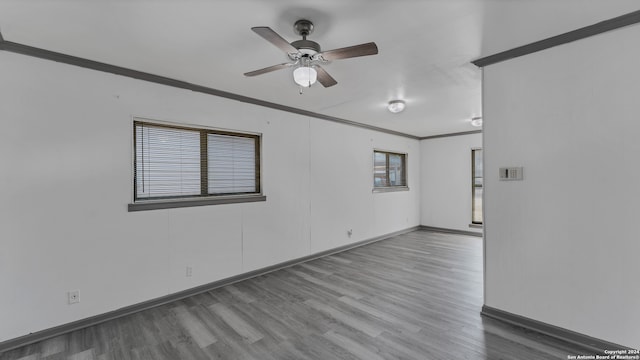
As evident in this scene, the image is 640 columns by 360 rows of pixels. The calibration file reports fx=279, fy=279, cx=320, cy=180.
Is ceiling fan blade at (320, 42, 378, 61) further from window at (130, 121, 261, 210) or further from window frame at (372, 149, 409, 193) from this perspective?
window frame at (372, 149, 409, 193)

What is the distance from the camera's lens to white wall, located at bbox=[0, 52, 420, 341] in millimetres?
2383

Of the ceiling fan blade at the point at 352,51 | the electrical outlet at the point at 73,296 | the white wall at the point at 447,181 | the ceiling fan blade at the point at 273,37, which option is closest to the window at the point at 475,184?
Result: the white wall at the point at 447,181

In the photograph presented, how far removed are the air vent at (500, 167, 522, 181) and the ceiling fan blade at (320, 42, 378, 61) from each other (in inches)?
68.4

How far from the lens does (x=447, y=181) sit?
7184 millimetres

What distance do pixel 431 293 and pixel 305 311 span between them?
5.07ft

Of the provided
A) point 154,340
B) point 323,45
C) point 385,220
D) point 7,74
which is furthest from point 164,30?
point 385,220

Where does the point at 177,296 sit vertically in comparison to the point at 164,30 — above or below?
below

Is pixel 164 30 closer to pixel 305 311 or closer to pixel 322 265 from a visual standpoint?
pixel 305 311

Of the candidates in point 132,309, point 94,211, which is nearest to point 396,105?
point 94,211

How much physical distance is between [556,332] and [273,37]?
3.26 meters

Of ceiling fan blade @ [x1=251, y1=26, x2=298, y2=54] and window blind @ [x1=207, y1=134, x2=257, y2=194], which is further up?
ceiling fan blade @ [x1=251, y1=26, x2=298, y2=54]

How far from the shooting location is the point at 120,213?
113 inches

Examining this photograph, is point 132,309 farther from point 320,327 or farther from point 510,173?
point 510,173

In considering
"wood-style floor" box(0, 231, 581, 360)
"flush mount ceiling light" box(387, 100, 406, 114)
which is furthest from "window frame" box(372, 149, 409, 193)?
"wood-style floor" box(0, 231, 581, 360)
